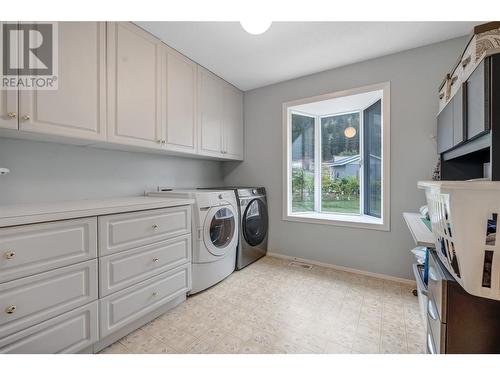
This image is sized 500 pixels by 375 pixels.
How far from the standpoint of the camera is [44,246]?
1.08 meters

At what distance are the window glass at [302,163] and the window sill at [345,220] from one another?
0.58ft

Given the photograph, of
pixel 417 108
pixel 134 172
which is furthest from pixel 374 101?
pixel 134 172

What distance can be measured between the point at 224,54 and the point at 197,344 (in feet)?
7.94

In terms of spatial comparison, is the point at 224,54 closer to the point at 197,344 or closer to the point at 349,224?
the point at 349,224

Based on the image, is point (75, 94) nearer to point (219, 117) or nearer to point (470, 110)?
point (219, 117)

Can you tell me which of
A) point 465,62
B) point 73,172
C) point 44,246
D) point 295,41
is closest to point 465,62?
point 465,62

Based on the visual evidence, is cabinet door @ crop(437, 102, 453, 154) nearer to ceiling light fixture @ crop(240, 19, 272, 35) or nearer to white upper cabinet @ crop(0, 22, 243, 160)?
ceiling light fixture @ crop(240, 19, 272, 35)

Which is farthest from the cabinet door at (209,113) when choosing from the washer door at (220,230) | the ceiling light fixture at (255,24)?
the ceiling light fixture at (255,24)

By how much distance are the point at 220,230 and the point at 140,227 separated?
2.81ft

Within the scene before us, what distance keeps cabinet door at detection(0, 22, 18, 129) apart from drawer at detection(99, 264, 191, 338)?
1.09m

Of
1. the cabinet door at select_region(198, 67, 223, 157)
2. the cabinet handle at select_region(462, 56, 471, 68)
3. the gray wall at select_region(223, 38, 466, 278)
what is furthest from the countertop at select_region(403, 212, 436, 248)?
A: the cabinet door at select_region(198, 67, 223, 157)

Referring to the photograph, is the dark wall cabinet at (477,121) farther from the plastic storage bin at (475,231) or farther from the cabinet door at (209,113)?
the cabinet door at (209,113)

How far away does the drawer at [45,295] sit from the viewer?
99cm
